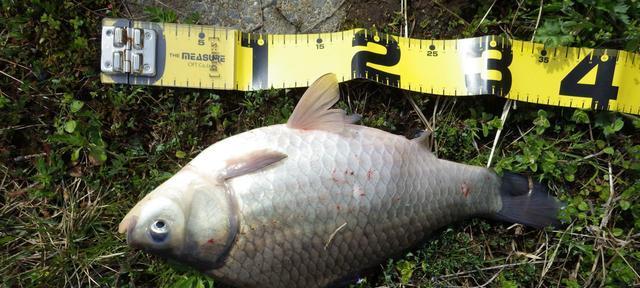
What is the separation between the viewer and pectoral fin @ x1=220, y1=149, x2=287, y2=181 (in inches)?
108

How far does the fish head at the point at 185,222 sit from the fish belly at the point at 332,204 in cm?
8

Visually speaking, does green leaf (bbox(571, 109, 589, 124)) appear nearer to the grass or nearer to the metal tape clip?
the grass

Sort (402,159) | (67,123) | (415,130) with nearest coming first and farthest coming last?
(402,159), (67,123), (415,130)

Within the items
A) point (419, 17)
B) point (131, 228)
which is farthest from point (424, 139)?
point (131, 228)

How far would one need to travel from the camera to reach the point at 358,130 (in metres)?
3.05

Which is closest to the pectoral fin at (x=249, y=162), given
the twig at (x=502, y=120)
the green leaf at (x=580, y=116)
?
the twig at (x=502, y=120)

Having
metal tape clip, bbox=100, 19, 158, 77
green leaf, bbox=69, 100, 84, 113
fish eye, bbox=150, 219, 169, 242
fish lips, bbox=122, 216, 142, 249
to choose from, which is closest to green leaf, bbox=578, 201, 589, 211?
fish eye, bbox=150, 219, 169, 242

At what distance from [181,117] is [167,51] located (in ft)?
1.31

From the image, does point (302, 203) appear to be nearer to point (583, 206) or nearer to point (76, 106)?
point (76, 106)

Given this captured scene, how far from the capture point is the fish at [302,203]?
271 centimetres

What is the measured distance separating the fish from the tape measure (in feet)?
1.23

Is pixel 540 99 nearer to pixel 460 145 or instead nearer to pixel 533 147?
pixel 533 147

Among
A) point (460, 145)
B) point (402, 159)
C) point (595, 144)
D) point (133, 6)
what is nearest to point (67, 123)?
point (133, 6)

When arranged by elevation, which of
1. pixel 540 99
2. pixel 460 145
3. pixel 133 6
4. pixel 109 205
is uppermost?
pixel 133 6
